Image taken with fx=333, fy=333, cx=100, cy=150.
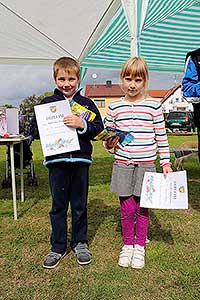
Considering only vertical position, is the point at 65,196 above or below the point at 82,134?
below

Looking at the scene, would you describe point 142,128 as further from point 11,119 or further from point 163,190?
point 11,119

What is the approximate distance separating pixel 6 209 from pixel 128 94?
237 cm

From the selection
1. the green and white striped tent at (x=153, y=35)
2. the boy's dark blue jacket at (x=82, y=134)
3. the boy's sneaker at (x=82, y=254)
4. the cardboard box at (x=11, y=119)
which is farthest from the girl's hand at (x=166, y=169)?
the cardboard box at (x=11, y=119)

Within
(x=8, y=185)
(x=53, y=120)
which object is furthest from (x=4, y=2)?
(x=53, y=120)

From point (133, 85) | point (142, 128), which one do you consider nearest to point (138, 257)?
point (142, 128)

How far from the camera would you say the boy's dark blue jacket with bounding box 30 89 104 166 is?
236 centimetres

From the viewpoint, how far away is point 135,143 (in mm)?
2381

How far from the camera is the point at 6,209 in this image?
4016 millimetres

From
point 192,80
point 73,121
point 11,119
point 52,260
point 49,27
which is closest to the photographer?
point 73,121

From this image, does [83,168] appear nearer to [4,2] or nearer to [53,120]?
[53,120]

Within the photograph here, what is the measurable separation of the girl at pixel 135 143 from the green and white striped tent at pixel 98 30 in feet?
4.99

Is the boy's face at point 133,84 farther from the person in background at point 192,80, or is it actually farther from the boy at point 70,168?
the person in background at point 192,80

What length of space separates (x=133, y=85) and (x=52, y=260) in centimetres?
139

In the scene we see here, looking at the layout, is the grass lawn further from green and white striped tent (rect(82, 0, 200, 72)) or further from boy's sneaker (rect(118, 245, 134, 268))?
green and white striped tent (rect(82, 0, 200, 72))
